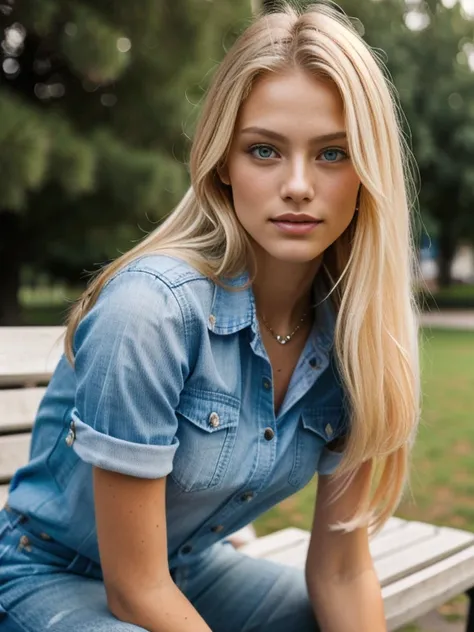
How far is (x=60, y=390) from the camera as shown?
69.9 inches

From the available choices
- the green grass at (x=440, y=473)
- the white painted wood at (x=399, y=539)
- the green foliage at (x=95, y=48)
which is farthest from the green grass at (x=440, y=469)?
the green foliage at (x=95, y=48)

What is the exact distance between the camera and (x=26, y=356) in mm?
2572

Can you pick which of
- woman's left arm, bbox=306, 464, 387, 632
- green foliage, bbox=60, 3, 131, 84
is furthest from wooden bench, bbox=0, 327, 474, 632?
green foliage, bbox=60, 3, 131, 84

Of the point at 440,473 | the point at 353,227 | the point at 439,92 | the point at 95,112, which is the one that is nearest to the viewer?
the point at 353,227

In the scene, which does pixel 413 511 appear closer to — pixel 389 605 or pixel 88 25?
pixel 389 605

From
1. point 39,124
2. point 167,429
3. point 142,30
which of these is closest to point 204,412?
point 167,429

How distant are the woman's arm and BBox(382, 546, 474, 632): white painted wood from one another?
88cm

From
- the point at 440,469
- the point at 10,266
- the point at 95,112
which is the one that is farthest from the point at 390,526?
the point at 10,266

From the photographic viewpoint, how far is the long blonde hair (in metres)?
1.57

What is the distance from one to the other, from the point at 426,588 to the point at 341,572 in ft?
1.76

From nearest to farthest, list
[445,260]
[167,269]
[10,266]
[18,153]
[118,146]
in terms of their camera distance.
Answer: [167,269]
[18,153]
[118,146]
[10,266]
[445,260]

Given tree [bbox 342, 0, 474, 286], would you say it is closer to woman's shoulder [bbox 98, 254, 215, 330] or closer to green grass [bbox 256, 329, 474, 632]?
green grass [bbox 256, 329, 474, 632]

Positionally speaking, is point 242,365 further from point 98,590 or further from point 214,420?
point 98,590

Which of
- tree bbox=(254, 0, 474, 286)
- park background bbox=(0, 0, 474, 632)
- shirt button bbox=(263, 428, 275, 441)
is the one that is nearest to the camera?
shirt button bbox=(263, 428, 275, 441)
